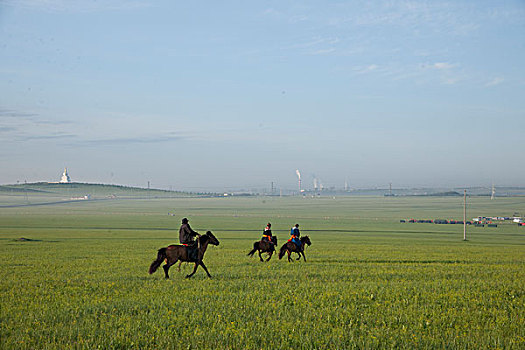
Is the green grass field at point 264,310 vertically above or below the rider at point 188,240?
below

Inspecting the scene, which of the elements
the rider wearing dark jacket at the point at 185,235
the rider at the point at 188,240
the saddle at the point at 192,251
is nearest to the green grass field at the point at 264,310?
the saddle at the point at 192,251

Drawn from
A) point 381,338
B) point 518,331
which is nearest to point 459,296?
point 518,331

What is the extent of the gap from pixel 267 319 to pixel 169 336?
Result: 2606 mm

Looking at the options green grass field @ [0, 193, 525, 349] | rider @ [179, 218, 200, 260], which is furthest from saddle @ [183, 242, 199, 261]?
green grass field @ [0, 193, 525, 349]

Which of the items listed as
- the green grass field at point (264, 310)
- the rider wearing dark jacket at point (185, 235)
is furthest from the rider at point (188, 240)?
the green grass field at point (264, 310)

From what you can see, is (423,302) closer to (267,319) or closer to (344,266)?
(267,319)

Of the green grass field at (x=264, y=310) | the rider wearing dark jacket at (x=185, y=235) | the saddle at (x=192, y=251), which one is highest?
the rider wearing dark jacket at (x=185, y=235)

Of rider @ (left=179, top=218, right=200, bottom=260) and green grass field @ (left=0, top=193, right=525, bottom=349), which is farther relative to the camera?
rider @ (left=179, top=218, right=200, bottom=260)

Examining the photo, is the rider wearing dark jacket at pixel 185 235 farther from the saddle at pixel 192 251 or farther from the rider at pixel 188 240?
the saddle at pixel 192 251

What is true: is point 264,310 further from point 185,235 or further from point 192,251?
point 185,235

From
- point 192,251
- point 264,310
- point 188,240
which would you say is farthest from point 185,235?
point 264,310

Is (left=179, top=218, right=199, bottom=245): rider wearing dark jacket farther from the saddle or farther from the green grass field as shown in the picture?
the green grass field

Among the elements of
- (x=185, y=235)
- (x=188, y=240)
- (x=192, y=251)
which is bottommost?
(x=192, y=251)

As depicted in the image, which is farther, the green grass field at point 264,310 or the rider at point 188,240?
the rider at point 188,240
